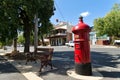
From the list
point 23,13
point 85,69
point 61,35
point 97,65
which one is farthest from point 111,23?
point 85,69

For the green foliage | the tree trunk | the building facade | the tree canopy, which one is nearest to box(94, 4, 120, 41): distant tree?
the green foliage

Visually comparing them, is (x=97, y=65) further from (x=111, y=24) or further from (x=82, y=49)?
(x=111, y=24)

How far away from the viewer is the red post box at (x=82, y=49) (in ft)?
36.3

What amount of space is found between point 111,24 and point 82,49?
48.7 meters

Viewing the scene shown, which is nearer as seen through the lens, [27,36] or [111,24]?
[27,36]

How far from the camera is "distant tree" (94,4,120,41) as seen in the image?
58312 millimetres

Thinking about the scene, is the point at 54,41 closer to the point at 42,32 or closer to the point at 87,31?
the point at 42,32

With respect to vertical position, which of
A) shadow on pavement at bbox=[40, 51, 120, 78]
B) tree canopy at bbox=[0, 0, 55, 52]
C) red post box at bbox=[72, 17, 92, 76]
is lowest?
shadow on pavement at bbox=[40, 51, 120, 78]

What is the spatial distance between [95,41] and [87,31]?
63.8 meters

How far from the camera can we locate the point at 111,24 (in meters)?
58.6

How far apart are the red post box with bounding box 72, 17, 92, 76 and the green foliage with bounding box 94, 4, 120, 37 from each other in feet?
157

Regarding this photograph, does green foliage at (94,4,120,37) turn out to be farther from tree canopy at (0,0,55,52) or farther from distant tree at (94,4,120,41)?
tree canopy at (0,0,55,52)

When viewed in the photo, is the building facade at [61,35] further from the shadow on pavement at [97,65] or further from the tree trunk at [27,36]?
the shadow on pavement at [97,65]

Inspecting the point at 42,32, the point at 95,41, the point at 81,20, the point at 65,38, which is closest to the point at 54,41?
the point at 65,38
